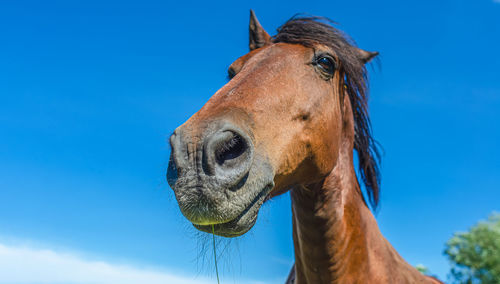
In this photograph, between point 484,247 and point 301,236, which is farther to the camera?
point 484,247

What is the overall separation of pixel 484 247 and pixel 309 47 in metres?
20.9

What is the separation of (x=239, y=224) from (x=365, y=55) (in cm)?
203

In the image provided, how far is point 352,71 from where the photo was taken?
10.1 ft

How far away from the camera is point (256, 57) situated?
2756 millimetres

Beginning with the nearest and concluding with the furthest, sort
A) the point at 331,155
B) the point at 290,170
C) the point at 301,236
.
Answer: the point at 290,170 → the point at 331,155 → the point at 301,236

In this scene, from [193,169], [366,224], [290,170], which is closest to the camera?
[193,169]

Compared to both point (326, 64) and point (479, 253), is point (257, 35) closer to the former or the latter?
point (326, 64)

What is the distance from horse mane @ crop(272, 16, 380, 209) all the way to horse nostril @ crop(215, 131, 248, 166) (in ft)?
4.12

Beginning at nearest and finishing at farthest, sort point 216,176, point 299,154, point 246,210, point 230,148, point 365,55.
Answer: point 216,176
point 230,148
point 246,210
point 299,154
point 365,55

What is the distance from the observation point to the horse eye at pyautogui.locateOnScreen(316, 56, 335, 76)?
9.39 ft

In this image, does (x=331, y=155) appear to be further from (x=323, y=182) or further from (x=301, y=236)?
(x=301, y=236)

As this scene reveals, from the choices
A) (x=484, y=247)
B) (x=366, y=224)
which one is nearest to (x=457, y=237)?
(x=484, y=247)

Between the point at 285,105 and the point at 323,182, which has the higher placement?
the point at 285,105

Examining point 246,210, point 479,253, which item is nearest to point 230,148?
point 246,210
